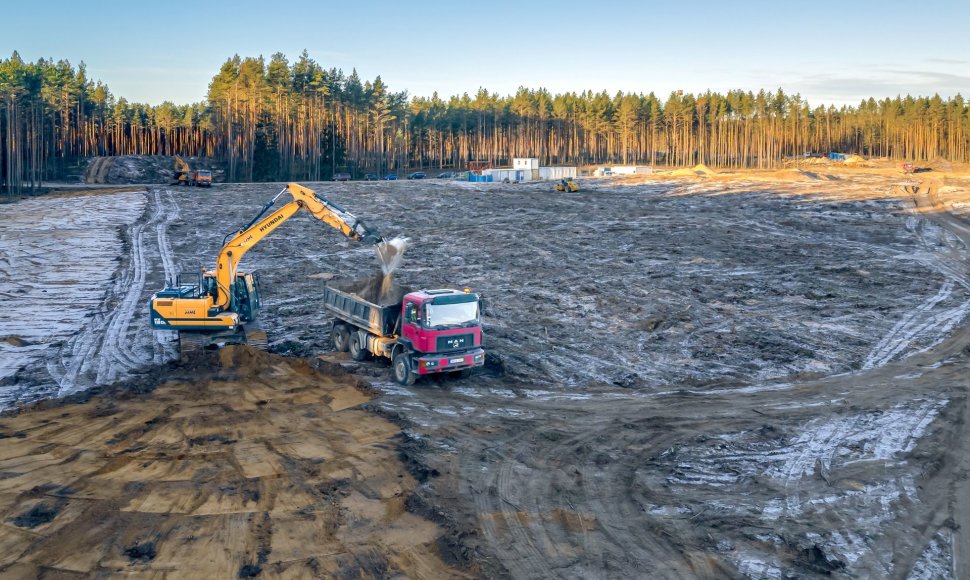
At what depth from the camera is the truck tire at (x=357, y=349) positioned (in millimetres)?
23156

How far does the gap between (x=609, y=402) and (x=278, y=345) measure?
11.1 meters

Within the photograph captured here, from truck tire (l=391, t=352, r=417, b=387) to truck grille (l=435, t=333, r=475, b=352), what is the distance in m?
0.99

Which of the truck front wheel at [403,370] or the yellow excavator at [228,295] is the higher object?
the yellow excavator at [228,295]

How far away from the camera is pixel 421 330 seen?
20453 millimetres

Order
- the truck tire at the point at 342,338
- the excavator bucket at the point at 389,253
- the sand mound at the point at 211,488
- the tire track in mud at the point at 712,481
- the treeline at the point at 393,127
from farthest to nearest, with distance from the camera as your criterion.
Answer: the treeline at the point at 393,127 < the truck tire at the point at 342,338 < the excavator bucket at the point at 389,253 < the tire track in mud at the point at 712,481 < the sand mound at the point at 211,488

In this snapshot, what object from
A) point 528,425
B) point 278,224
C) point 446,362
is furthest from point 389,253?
point 528,425

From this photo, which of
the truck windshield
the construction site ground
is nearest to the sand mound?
the construction site ground

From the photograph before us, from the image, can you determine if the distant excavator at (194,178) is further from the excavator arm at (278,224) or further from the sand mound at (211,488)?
the sand mound at (211,488)

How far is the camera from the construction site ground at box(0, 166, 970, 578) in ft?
39.7

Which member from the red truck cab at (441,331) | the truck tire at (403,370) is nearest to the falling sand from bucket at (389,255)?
the red truck cab at (441,331)

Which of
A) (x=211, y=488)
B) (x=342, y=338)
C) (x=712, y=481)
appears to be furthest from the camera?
(x=342, y=338)

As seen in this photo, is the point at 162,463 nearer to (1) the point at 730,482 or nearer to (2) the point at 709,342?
(1) the point at 730,482

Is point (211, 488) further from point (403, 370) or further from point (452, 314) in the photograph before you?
point (452, 314)

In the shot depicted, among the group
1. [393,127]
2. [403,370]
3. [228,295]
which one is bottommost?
[403,370]
